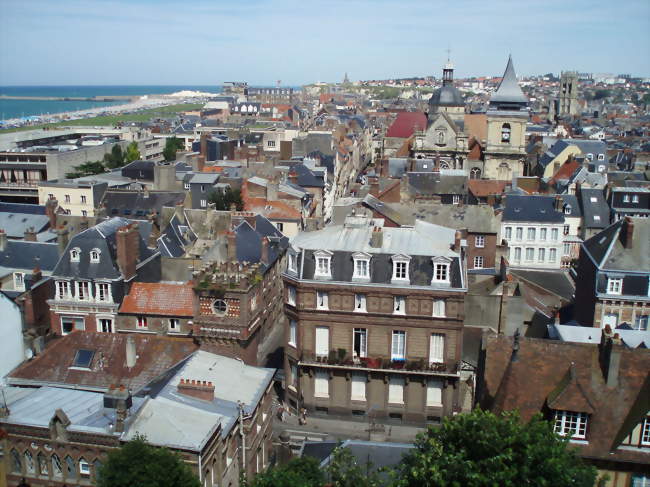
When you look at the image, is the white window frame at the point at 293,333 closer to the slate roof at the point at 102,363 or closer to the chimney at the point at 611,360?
the slate roof at the point at 102,363

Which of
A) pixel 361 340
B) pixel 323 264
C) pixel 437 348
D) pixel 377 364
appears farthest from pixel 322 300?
pixel 437 348

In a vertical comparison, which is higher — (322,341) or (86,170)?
(86,170)

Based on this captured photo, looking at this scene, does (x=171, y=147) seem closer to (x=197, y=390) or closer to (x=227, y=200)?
(x=227, y=200)

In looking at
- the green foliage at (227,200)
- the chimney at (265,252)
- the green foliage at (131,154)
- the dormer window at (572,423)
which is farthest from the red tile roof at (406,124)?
the dormer window at (572,423)

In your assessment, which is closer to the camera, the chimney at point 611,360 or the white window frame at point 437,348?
the chimney at point 611,360

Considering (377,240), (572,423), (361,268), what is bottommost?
(572,423)

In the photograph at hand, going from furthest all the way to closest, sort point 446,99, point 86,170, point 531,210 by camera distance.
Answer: point 446,99
point 86,170
point 531,210

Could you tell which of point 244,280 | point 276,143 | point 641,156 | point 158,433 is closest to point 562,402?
point 158,433
